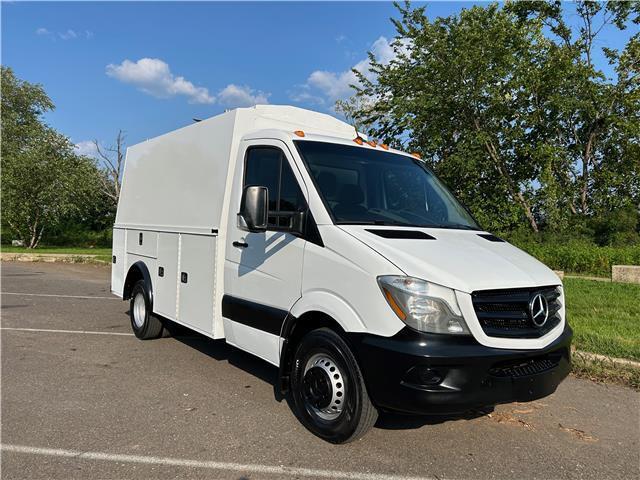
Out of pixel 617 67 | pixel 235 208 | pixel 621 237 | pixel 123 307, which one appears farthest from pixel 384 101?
pixel 235 208

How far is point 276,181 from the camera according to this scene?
174 inches

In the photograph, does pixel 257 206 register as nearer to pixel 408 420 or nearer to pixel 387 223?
pixel 387 223

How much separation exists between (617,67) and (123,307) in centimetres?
1792

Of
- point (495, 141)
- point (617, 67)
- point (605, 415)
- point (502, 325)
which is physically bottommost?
point (605, 415)

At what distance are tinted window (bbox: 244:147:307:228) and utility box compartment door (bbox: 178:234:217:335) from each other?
825mm

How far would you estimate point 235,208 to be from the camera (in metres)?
4.84

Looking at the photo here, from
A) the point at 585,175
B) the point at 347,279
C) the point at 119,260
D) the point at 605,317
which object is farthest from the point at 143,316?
the point at 585,175

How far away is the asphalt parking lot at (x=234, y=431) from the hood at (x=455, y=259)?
4.17 feet

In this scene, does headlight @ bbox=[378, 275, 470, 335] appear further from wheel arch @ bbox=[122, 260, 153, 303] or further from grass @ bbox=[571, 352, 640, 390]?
wheel arch @ bbox=[122, 260, 153, 303]

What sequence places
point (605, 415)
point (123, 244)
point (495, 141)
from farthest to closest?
point (495, 141)
point (123, 244)
point (605, 415)

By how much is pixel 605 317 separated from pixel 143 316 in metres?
6.95

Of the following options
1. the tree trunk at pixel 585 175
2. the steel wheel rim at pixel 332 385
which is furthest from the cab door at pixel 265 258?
the tree trunk at pixel 585 175

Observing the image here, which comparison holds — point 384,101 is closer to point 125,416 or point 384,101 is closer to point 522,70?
point 522,70

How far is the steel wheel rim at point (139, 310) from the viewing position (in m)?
6.81
